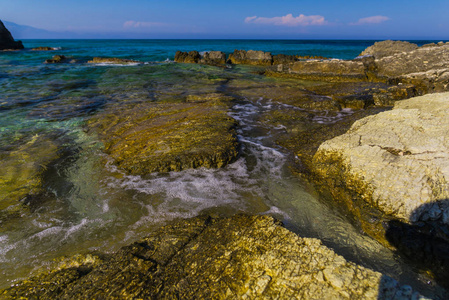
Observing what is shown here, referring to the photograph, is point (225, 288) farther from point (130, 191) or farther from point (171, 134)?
point (171, 134)

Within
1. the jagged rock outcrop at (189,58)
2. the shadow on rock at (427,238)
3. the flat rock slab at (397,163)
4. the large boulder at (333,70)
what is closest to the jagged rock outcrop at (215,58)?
the jagged rock outcrop at (189,58)

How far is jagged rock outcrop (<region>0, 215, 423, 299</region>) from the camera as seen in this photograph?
6.42 ft

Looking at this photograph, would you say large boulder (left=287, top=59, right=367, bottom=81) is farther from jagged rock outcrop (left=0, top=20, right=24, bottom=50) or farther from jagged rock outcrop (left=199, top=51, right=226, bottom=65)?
jagged rock outcrop (left=0, top=20, right=24, bottom=50)

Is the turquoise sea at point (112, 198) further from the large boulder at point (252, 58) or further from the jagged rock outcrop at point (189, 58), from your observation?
the jagged rock outcrop at point (189, 58)

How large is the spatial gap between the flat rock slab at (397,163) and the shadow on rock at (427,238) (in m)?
0.01

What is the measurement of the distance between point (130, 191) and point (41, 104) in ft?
27.5

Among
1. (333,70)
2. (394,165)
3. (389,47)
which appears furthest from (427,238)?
(389,47)

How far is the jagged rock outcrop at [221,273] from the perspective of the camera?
6.42 ft

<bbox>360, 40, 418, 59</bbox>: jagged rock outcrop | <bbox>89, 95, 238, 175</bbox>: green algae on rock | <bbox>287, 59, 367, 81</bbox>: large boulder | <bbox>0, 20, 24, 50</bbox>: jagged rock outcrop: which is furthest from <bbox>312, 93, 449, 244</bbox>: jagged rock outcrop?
<bbox>0, 20, 24, 50</bbox>: jagged rock outcrop

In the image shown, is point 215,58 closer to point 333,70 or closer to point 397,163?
point 333,70

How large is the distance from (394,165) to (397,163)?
59 mm

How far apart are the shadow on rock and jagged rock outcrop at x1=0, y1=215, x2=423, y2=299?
1.13m

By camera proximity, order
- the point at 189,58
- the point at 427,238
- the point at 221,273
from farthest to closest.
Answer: the point at 189,58
the point at 427,238
the point at 221,273

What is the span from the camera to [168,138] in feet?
17.7
